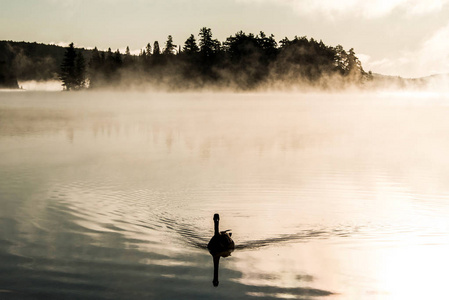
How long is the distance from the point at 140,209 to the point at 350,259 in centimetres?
1005

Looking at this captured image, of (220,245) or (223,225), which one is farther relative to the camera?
(223,225)

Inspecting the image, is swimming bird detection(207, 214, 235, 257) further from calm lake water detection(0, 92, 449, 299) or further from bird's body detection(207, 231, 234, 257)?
calm lake water detection(0, 92, 449, 299)

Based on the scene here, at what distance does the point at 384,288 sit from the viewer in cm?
1500

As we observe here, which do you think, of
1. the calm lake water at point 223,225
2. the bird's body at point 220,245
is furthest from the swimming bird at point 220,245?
the calm lake water at point 223,225

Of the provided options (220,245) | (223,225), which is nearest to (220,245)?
(220,245)

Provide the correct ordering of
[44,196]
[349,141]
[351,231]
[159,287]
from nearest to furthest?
1. [159,287]
2. [351,231]
3. [44,196]
4. [349,141]

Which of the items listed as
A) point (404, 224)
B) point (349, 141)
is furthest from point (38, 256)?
point (349, 141)

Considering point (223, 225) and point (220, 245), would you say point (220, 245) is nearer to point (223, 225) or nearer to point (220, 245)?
point (220, 245)

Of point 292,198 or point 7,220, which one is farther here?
point 292,198

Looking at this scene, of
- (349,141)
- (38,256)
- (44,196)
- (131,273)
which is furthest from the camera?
(349,141)

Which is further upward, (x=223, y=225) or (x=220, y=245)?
(x=220, y=245)

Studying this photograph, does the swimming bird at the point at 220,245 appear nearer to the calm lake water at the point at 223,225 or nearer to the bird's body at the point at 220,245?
the bird's body at the point at 220,245

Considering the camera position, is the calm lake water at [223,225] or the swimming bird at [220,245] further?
the swimming bird at [220,245]

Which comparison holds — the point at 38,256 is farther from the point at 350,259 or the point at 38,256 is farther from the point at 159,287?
the point at 350,259
